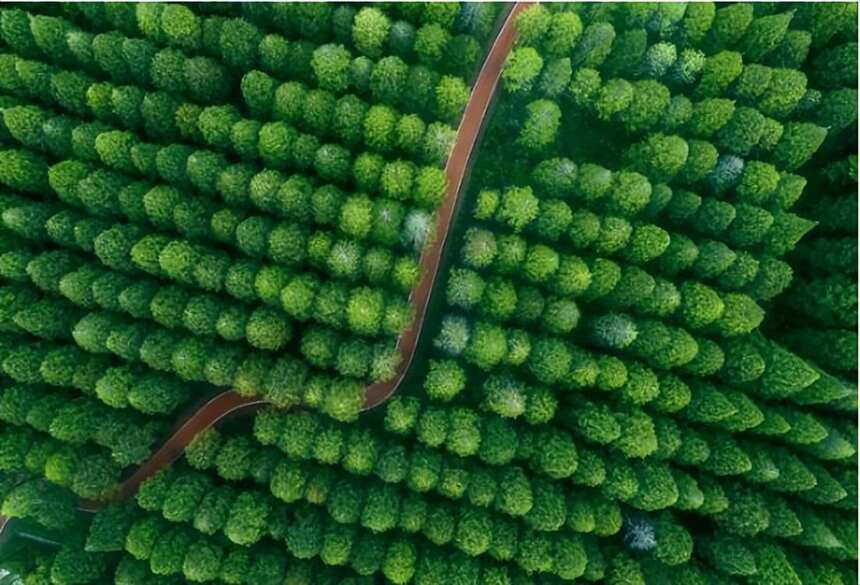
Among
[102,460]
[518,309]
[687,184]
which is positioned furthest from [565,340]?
[102,460]

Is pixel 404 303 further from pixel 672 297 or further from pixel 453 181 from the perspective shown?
pixel 672 297

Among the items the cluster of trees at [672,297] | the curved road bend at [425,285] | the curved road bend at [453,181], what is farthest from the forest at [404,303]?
the curved road bend at [453,181]

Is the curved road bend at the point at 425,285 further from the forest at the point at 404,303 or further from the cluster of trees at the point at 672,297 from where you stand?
the cluster of trees at the point at 672,297

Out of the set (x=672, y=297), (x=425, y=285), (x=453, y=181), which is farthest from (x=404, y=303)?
(x=672, y=297)

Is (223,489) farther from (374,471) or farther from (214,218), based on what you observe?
(214,218)

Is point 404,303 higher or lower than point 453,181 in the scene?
lower
